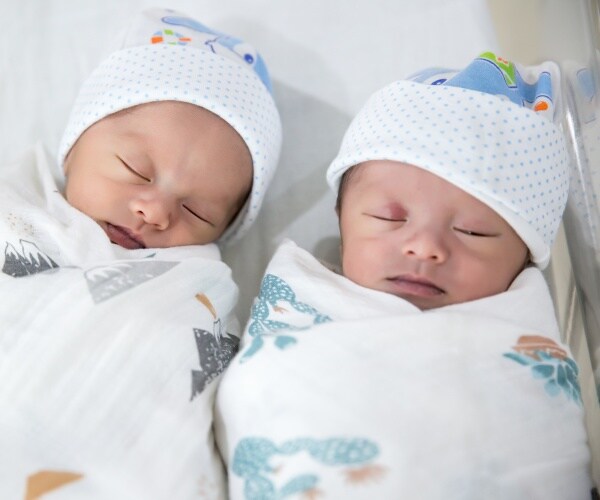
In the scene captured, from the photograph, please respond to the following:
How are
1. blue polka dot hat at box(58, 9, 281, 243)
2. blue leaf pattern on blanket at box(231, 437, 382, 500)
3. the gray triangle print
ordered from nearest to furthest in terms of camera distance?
blue leaf pattern on blanket at box(231, 437, 382, 500) < the gray triangle print < blue polka dot hat at box(58, 9, 281, 243)

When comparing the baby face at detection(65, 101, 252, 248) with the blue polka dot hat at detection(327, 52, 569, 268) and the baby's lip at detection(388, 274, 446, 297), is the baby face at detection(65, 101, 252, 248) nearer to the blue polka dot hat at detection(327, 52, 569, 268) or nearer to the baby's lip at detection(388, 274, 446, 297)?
the blue polka dot hat at detection(327, 52, 569, 268)

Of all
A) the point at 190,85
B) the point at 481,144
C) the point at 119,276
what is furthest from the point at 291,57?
the point at 119,276

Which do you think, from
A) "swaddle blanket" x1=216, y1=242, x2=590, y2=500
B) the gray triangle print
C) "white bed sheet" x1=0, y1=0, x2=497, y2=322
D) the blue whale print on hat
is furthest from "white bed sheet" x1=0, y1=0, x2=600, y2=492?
"swaddle blanket" x1=216, y1=242, x2=590, y2=500

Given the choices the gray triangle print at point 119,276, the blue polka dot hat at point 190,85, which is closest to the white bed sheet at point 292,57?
the blue polka dot hat at point 190,85

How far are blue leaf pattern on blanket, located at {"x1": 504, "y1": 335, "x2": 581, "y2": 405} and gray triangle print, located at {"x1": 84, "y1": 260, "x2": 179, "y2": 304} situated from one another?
0.52 meters

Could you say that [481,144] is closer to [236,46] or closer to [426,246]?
[426,246]

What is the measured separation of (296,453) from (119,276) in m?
0.38

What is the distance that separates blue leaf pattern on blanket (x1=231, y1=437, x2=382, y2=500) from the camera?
0.86 m

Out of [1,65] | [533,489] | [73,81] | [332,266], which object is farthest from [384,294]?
[1,65]

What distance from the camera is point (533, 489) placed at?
879 mm

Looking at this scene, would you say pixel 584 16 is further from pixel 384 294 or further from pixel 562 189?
pixel 384 294

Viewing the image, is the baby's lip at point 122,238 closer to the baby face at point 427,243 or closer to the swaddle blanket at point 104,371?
the swaddle blanket at point 104,371

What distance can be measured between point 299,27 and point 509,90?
62 centimetres

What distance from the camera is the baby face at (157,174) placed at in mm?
1244
